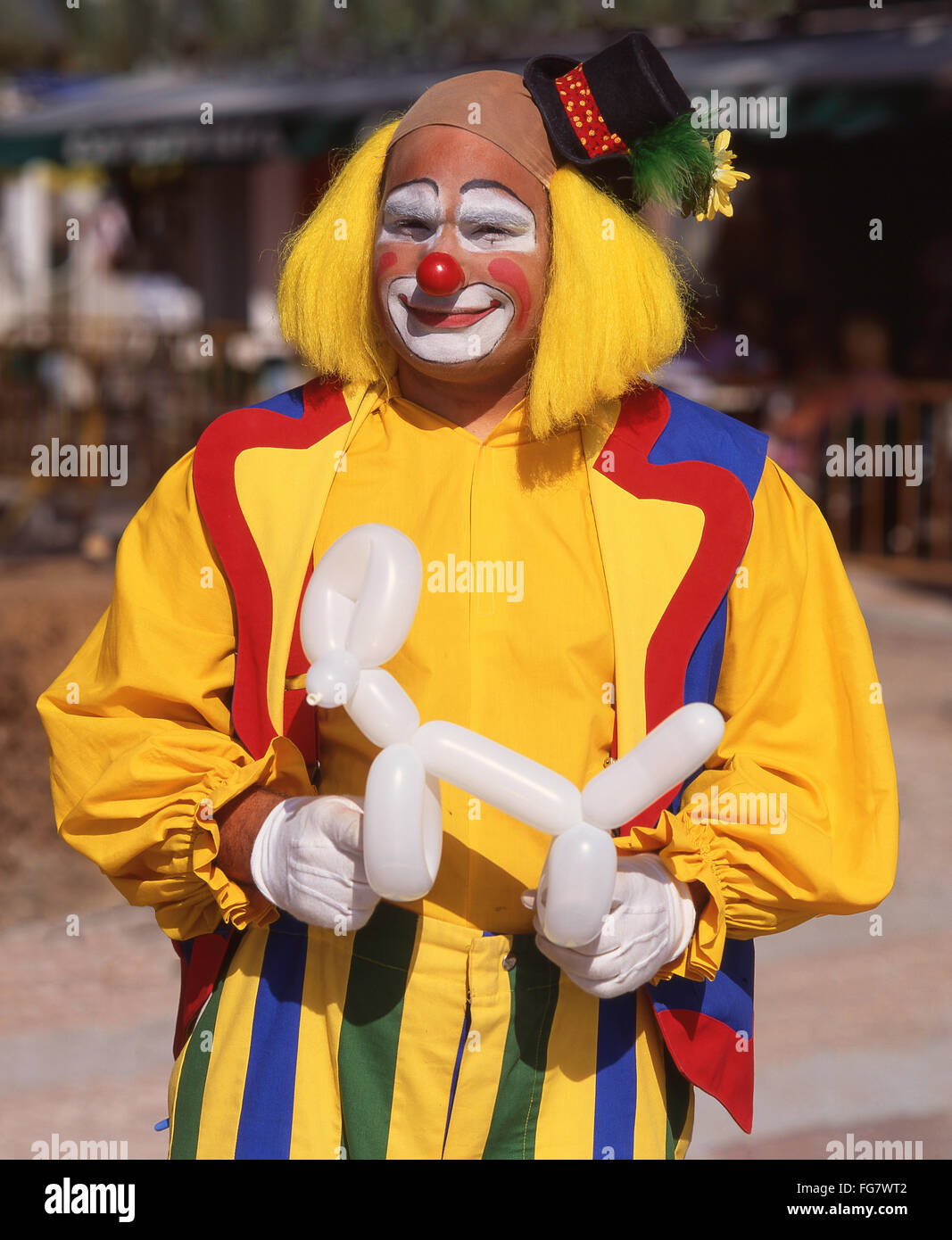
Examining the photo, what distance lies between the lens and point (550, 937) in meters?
1.61

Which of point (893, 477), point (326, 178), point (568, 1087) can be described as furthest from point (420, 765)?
point (326, 178)

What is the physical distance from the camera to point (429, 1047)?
183 cm

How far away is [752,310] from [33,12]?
348 inches

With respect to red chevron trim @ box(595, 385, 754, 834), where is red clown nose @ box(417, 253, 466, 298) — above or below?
above

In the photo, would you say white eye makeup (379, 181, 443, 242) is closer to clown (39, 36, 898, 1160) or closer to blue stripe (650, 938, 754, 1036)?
clown (39, 36, 898, 1160)

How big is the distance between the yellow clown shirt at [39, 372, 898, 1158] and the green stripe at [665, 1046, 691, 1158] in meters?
0.02

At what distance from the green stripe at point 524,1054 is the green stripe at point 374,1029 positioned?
0.13 meters

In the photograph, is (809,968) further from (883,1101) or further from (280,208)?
(280,208)

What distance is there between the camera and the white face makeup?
183 centimetres

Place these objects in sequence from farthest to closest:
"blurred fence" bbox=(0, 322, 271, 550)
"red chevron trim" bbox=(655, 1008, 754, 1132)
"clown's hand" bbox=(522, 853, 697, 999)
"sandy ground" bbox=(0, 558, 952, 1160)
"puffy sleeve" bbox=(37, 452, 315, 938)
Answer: "blurred fence" bbox=(0, 322, 271, 550) < "sandy ground" bbox=(0, 558, 952, 1160) < "red chevron trim" bbox=(655, 1008, 754, 1132) < "puffy sleeve" bbox=(37, 452, 315, 938) < "clown's hand" bbox=(522, 853, 697, 999)

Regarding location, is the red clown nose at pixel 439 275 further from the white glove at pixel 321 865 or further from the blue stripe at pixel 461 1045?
the blue stripe at pixel 461 1045

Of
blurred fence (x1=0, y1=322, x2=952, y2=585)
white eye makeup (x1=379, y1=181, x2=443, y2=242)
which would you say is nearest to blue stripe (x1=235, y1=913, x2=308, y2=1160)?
white eye makeup (x1=379, y1=181, x2=443, y2=242)

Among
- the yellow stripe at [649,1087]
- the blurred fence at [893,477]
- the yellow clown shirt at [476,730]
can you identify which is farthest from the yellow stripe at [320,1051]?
the blurred fence at [893,477]

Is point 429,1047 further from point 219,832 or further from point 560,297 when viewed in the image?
point 560,297
